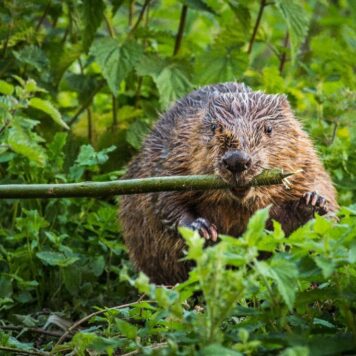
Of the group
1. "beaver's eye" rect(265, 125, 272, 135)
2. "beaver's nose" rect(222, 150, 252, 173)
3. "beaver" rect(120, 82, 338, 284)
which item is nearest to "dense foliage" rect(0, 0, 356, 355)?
"beaver" rect(120, 82, 338, 284)

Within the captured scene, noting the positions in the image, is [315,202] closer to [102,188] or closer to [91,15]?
[102,188]

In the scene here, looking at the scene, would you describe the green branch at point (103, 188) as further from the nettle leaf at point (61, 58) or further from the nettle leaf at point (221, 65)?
the nettle leaf at point (61, 58)

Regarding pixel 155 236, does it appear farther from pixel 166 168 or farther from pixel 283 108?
pixel 283 108

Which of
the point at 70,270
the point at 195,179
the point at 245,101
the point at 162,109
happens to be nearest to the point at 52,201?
the point at 70,270

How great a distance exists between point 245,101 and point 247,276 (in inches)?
68.0

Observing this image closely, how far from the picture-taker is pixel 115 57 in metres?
5.26

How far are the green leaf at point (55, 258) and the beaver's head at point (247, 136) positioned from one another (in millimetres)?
746

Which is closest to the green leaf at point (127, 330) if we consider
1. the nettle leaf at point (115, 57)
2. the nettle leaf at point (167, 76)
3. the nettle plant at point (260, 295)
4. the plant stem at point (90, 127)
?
the nettle plant at point (260, 295)

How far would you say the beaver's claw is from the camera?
13.2ft

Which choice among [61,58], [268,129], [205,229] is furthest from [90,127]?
Result: [205,229]

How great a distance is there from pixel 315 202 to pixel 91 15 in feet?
5.74

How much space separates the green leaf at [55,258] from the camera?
429cm

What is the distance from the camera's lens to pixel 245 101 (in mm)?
4281

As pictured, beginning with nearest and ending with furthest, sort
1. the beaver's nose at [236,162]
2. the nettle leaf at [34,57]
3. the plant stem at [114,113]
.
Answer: the beaver's nose at [236,162], the nettle leaf at [34,57], the plant stem at [114,113]
